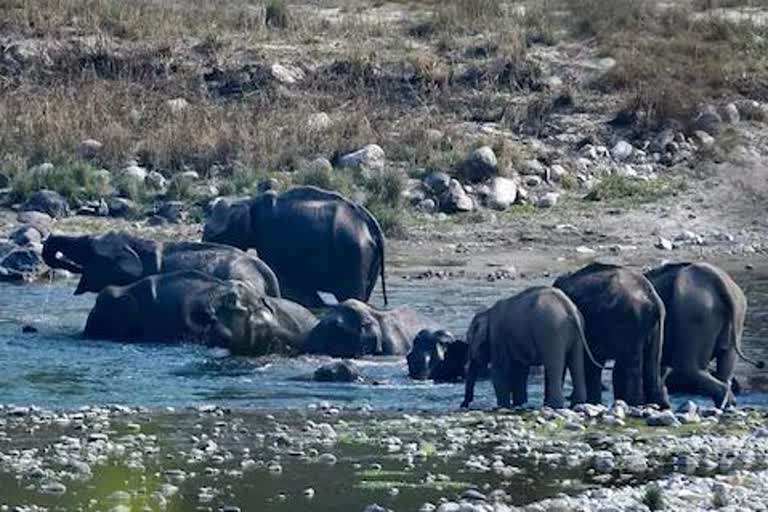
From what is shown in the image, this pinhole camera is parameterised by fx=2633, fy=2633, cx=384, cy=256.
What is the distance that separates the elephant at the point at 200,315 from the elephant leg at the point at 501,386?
3.10 meters

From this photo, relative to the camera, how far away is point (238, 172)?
28625mm

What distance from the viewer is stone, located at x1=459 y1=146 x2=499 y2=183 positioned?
28891mm

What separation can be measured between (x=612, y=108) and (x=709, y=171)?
2.17 m

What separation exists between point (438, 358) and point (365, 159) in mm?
10517

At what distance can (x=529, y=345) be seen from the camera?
17.3 m

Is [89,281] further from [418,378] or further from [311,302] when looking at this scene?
[418,378]

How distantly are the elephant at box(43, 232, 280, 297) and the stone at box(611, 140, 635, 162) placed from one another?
334 inches

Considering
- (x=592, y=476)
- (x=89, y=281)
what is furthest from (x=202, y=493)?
(x=89, y=281)

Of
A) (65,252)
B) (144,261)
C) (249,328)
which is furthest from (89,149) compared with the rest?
(249,328)

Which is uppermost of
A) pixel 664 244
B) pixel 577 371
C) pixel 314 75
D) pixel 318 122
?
pixel 314 75

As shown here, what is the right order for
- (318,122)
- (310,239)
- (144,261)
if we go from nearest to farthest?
(144,261), (310,239), (318,122)

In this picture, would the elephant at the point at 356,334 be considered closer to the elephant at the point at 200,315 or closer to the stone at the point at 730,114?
the elephant at the point at 200,315

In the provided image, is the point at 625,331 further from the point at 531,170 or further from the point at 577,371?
the point at 531,170

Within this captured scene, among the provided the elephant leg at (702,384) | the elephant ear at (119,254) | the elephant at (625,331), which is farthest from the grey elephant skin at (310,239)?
the elephant at (625,331)
